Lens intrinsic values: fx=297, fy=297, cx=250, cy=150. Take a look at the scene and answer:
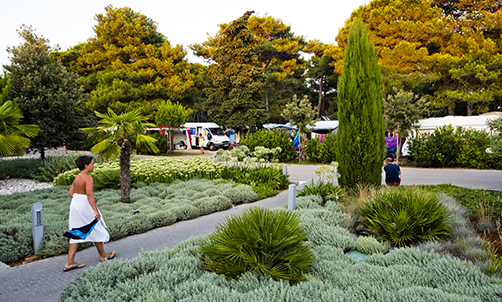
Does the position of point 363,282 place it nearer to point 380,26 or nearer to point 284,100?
point 380,26

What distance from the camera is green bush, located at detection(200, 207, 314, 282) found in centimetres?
322

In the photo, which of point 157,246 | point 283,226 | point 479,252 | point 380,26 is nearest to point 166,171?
point 157,246

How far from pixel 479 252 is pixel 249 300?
286cm

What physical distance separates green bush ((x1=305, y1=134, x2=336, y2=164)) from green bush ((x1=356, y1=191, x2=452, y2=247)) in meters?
12.2

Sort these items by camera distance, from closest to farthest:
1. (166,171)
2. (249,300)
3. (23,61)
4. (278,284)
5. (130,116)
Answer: (249,300) < (278,284) < (130,116) < (166,171) < (23,61)

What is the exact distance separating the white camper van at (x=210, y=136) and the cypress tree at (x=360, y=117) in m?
21.5

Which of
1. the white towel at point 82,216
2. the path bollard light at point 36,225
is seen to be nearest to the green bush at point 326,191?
the white towel at point 82,216

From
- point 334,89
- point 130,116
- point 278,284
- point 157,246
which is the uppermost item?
point 334,89

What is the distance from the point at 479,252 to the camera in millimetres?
3520

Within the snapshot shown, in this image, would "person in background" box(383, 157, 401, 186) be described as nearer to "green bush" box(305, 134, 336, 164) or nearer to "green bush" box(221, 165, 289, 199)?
"green bush" box(221, 165, 289, 199)

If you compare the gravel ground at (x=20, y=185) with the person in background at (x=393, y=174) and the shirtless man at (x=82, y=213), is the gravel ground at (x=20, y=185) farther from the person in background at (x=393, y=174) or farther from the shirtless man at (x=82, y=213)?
the person in background at (x=393, y=174)

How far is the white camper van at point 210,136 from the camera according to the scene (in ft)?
93.7

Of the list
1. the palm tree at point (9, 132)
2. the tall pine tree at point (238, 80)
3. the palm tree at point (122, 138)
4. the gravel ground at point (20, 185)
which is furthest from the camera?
the tall pine tree at point (238, 80)

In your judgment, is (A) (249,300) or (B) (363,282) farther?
(B) (363,282)
